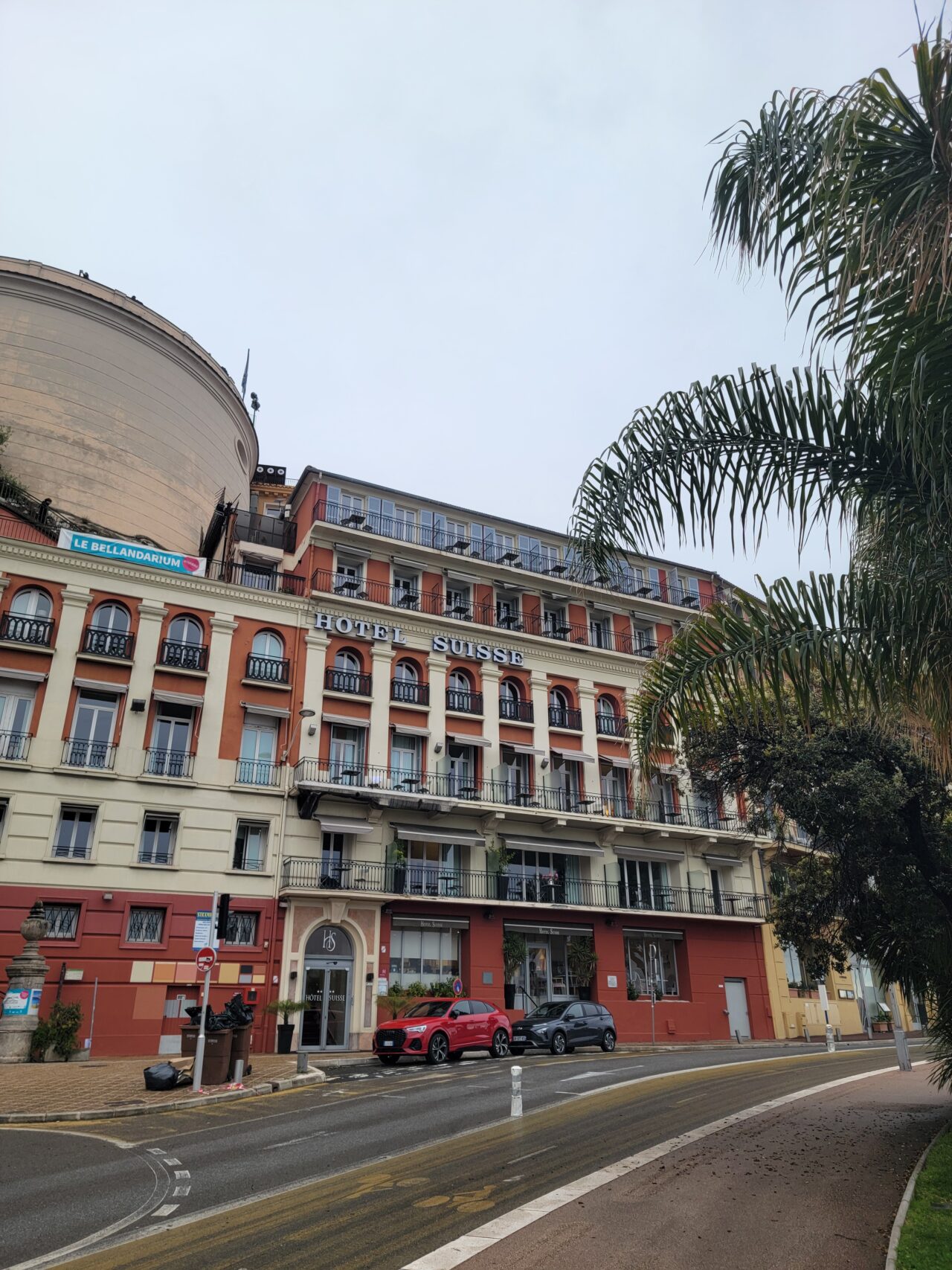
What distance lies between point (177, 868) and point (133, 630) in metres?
7.68

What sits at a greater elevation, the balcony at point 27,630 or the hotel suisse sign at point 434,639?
the hotel suisse sign at point 434,639

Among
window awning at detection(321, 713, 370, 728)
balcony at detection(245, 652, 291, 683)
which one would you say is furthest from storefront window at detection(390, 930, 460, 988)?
balcony at detection(245, 652, 291, 683)

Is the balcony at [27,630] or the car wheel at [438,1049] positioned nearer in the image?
the car wheel at [438,1049]

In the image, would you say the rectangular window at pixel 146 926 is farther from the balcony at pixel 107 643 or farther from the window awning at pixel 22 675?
the balcony at pixel 107 643

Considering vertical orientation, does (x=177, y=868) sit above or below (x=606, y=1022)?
above

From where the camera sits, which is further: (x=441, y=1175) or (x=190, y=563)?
(x=190, y=563)

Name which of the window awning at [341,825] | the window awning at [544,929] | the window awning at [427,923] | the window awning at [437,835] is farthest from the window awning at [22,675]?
the window awning at [544,929]

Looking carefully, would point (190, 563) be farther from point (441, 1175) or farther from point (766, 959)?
point (766, 959)

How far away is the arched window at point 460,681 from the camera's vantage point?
117ft

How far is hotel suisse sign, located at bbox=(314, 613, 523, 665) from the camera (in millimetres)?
33344

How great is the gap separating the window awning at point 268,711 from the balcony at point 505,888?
4790 mm

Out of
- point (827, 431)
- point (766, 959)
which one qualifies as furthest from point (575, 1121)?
point (766, 959)

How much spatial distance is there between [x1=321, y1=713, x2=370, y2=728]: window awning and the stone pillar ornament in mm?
11017

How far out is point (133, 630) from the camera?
2997 cm
